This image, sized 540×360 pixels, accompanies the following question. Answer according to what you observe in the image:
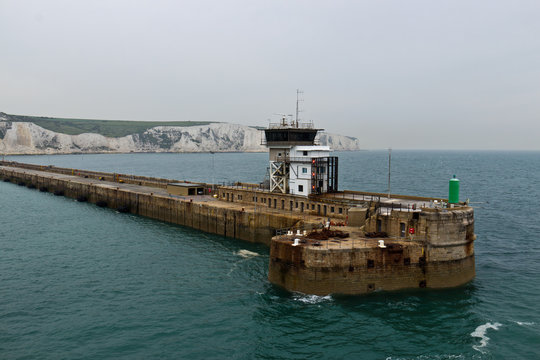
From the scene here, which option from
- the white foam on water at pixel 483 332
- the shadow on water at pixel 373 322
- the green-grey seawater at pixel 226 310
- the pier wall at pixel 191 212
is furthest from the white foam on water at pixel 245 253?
the white foam on water at pixel 483 332

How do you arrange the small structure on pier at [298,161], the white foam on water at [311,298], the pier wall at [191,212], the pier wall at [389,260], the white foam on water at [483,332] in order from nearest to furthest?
the white foam on water at [483,332], the white foam on water at [311,298], the pier wall at [389,260], the pier wall at [191,212], the small structure on pier at [298,161]

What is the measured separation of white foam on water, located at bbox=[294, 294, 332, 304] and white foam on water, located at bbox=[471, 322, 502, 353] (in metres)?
10.2

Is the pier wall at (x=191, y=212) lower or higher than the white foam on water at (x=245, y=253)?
higher

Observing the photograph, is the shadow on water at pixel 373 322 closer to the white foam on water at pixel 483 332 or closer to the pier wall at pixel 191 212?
the white foam on water at pixel 483 332

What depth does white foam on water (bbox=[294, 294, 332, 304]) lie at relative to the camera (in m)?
30.6

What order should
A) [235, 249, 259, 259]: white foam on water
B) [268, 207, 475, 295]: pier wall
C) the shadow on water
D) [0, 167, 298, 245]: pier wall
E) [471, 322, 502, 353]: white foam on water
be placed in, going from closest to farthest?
the shadow on water < [471, 322, 502, 353]: white foam on water < [268, 207, 475, 295]: pier wall < [235, 249, 259, 259]: white foam on water < [0, 167, 298, 245]: pier wall

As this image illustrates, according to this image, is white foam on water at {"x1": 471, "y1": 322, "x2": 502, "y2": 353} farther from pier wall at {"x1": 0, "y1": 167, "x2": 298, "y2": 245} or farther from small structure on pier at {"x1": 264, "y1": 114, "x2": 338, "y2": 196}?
small structure on pier at {"x1": 264, "y1": 114, "x2": 338, "y2": 196}

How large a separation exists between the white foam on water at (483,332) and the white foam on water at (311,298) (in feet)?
33.4

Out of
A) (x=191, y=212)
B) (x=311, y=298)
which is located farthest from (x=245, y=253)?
(x=191, y=212)

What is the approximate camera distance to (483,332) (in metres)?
26.9

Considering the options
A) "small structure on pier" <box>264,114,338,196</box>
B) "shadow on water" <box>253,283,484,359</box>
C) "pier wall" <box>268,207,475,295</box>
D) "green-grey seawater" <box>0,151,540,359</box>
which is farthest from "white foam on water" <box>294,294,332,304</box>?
"small structure on pier" <box>264,114,338,196</box>

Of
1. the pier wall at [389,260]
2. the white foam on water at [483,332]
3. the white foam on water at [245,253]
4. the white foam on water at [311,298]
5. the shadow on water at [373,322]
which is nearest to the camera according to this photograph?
the shadow on water at [373,322]

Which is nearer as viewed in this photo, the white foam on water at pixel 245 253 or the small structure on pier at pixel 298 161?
the white foam on water at pixel 245 253

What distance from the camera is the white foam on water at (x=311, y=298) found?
3059 cm
